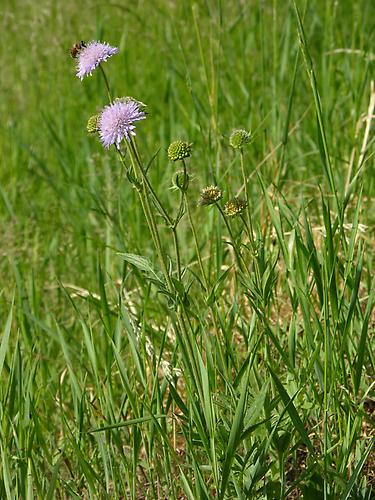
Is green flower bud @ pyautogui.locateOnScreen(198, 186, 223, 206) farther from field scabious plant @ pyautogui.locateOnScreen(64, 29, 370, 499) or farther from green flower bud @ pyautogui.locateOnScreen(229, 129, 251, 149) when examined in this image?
green flower bud @ pyautogui.locateOnScreen(229, 129, 251, 149)

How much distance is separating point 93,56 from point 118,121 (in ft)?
0.53

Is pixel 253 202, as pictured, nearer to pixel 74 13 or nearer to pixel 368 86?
pixel 368 86

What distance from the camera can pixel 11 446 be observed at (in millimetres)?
2035

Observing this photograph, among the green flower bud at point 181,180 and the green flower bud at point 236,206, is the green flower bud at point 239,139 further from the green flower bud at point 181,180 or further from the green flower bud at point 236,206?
the green flower bud at point 181,180

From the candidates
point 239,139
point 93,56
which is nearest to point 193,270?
point 239,139

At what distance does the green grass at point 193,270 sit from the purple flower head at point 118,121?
0.35 ft

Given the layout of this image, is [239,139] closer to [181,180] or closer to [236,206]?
[236,206]

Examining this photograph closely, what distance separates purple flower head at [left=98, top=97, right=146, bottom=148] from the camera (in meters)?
1.61

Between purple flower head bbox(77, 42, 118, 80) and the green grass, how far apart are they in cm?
25

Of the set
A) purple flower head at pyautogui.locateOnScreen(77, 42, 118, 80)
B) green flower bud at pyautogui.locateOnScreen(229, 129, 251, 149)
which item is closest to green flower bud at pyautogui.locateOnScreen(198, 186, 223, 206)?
green flower bud at pyautogui.locateOnScreen(229, 129, 251, 149)

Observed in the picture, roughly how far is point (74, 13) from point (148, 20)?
25.2 inches

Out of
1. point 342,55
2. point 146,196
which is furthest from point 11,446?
point 342,55

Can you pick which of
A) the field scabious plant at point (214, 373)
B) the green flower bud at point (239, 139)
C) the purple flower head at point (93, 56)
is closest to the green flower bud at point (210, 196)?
the field scabious plant at point (214, 373)

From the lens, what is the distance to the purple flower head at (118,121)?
63.2 inches
